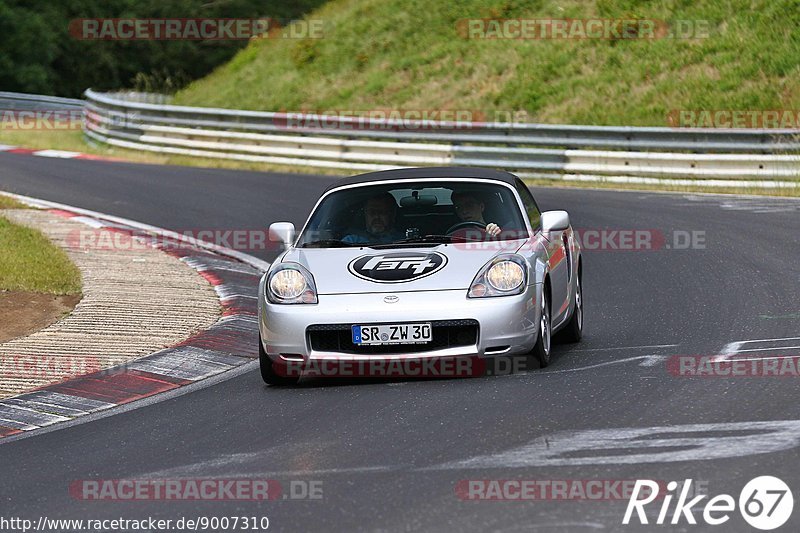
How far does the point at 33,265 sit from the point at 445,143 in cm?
1358

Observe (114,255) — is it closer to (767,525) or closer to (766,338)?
(766,338)

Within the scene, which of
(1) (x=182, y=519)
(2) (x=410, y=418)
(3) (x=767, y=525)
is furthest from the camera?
(2) (x=410, y=418)

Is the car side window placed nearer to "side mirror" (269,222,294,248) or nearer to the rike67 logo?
"side mirror" (269,222,294,248)

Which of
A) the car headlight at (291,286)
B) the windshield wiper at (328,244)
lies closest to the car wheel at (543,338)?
the windshield wiper at (328,244)

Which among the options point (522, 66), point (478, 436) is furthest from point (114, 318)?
point (522, 66)

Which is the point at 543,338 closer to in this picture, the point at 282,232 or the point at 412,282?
the point at 412,282

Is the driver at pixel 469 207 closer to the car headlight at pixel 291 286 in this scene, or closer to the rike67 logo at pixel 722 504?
the car headlight at pixel 291 286

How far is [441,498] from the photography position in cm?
560

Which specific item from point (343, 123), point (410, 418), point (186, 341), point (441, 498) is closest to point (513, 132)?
point (343, 123)

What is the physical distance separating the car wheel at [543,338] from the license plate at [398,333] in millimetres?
787

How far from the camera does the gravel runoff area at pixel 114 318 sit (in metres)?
9.51

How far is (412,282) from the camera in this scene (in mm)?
8398

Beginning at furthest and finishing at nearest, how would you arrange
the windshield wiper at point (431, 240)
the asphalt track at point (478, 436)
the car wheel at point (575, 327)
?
the car wheel at point (575, 327)
the windshield wiper at point (431, 240)
the asphalt track at point (478, 436)

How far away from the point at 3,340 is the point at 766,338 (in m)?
5.55
